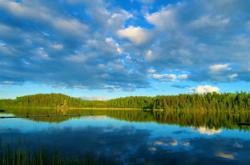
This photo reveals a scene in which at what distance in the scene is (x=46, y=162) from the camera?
15.9 metres

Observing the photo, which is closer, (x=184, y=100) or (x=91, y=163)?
(x=91, y=163)

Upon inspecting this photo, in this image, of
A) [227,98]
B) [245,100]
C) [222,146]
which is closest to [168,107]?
[227,98]

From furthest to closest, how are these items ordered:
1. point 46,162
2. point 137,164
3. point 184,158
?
point 184,158
point 137,164
point 46,162

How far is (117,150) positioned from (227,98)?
156933mm

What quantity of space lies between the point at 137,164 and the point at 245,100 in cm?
15925

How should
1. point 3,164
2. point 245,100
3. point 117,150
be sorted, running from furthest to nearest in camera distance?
point 245,100, point 117,150, point 3,164

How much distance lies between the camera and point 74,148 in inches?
893

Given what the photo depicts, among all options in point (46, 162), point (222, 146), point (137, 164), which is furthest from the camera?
point (222, 146)

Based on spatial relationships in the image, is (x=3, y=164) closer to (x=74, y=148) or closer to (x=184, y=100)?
(x=74, y=148)

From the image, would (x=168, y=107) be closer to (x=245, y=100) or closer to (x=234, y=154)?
(x=245, y=100)

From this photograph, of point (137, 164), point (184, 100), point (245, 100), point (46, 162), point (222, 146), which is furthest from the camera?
point (184, 100)

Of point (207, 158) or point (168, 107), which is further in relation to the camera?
point (168, 107)

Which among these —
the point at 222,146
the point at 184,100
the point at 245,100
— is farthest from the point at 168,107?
the point at 222,146

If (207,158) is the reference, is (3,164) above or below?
above
